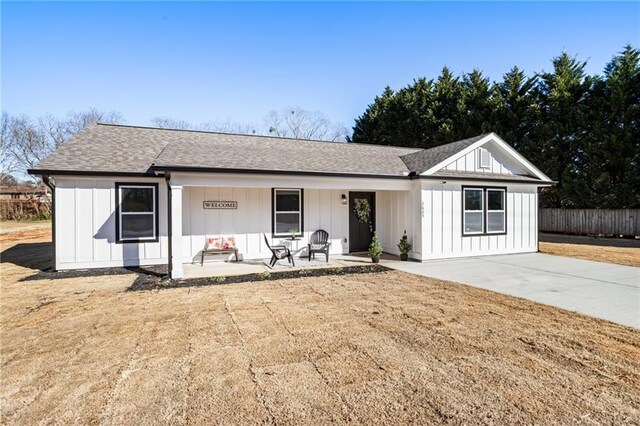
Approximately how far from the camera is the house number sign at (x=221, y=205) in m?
10.2

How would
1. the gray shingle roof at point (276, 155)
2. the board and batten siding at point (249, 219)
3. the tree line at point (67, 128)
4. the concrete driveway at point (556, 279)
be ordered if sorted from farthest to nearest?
the tree line at point (67, 128), the board and batten siding at point (249, 219), the gray shingle roof at point (276, 155), the concrete driveway at point (556, 279)

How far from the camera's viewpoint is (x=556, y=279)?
Result: 308 inches

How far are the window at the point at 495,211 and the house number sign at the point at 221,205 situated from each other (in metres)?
8.49

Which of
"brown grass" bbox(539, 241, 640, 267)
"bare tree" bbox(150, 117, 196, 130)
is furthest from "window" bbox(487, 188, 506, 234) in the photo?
"bare tree" bbox(150, 117, 196, 130)

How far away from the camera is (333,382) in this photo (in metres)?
3.26

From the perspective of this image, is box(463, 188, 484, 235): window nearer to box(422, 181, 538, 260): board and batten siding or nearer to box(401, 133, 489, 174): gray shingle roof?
box(422, 181, 538, 260): board and batten siding

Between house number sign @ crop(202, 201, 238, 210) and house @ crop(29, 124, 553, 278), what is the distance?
0.10ft

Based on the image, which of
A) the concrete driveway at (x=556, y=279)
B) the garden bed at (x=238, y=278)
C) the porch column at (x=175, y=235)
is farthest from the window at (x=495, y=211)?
the porch column at (x=175, y=235)

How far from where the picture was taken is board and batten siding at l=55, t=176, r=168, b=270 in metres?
8.88

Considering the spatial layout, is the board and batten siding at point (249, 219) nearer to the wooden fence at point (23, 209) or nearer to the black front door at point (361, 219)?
the black front door at point (361, 219)

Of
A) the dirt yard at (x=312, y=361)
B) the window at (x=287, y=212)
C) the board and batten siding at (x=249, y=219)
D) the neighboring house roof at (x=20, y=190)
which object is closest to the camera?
the dirt yard at (x=312, y=361)

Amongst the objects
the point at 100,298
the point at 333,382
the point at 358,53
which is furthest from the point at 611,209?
the point at 100,298

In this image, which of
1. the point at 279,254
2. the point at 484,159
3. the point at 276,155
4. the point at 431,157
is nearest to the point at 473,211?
the point at 484,159

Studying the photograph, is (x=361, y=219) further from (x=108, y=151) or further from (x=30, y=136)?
(x=30, y=136)
